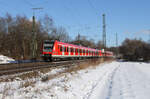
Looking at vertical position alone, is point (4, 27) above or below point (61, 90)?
above

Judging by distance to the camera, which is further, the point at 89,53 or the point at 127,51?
the point at 127,51

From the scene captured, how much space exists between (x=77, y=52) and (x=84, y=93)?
26.5 metres

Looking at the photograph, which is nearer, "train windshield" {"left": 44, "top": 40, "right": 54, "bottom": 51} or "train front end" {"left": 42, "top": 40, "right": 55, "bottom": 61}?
"train front end" {"left": 42, "top": 40, "right": 55, "bottom": 61}

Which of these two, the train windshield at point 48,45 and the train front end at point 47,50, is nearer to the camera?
the train front end at point 47,50

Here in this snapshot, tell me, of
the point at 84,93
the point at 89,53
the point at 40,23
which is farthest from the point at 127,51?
the point at 84,93

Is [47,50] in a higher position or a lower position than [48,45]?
lower

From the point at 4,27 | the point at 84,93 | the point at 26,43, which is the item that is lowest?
the point at 84,93

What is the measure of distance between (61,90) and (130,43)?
320 ft

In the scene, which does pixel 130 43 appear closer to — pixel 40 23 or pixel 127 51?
pixel 127 51

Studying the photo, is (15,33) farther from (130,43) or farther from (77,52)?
(130,43)

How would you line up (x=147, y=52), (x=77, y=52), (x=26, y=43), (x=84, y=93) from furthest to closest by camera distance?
1. (x=147, y=52)
2. (x=26, y=43)
3. (x=77, y=52)
4. (x=84, y=93)

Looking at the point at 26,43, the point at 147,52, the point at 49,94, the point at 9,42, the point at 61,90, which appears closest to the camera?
the point at 49,94

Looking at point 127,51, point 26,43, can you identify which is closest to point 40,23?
point 26,43

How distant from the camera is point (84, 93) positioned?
27.8 feet
